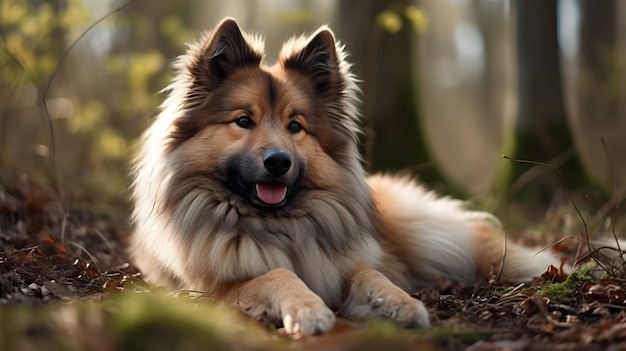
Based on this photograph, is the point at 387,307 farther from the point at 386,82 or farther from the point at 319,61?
the point at 386,82

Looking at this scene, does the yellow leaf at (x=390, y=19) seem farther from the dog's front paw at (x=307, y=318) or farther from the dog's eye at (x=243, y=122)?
the dog's front paw at (x=307, y=318)

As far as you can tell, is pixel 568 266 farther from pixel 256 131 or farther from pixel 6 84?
pixel 6 84

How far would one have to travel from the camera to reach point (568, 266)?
5.02 m

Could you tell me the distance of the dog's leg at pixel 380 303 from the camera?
130 inches

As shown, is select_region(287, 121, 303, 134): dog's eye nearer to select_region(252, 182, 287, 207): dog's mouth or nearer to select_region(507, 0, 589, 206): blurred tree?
select_region(252, 182, 287, 207): dog's mouth

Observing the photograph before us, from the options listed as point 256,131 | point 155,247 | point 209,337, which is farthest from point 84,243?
point 209,337

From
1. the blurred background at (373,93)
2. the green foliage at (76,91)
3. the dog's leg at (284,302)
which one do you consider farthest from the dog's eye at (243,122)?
the green foliage at (76,91)

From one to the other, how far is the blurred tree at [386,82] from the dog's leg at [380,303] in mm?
3005

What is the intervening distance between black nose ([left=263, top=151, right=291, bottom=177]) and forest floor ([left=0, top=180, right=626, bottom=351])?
33.9 inches

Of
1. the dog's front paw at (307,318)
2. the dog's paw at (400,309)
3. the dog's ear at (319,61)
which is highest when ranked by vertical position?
the dog's ear at (319,61)

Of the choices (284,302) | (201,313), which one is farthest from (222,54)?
(201,313)

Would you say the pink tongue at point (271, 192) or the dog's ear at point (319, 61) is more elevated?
the dog's ear at point (319, 61)

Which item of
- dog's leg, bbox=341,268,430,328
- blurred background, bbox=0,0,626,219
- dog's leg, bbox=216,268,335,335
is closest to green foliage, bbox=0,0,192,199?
blurred background, bbox=0,0,626,219

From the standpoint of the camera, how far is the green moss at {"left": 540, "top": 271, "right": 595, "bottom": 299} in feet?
12.5
